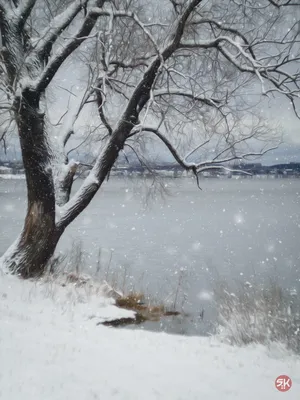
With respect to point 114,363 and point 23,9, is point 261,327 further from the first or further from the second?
point 23,9

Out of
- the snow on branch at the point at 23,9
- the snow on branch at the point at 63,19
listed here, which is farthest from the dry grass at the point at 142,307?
the snow on branch at the point at 23,9

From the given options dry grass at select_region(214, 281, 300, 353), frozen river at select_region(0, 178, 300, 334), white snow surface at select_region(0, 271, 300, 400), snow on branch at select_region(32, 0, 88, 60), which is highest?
snow on branch at select_region(32, 0, 88, 60)

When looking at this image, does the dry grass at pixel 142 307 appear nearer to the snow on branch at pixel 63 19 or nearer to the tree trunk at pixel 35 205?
the tree trunk at pixel 35 205

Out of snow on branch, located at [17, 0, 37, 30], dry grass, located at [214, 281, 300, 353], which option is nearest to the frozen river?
dry grass, located at [214, 281, 300, 353]

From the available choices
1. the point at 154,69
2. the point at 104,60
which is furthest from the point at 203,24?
the point at 104,60

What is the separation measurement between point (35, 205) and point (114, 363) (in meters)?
4.23

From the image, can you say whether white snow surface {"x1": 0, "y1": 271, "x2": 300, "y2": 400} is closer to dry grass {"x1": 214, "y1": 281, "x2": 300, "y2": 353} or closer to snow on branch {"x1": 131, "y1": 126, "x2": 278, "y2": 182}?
dry grass {"x1": 214, "y1": 281, "x2": 300, "y2": 353}

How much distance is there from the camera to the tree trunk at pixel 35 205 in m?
6.83

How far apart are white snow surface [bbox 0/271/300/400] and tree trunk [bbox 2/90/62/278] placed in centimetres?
112

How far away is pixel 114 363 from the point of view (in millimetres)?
3600

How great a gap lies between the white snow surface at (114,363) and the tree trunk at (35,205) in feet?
3.68

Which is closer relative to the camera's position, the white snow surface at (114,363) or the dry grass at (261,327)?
the white snow surface at (114,363)

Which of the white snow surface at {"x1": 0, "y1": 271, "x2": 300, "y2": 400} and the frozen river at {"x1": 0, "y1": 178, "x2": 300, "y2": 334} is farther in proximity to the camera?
the frozen river at {"x1": 0, "y1": 178, "x2": 300, "y2": 334}

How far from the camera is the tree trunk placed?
6832mm
